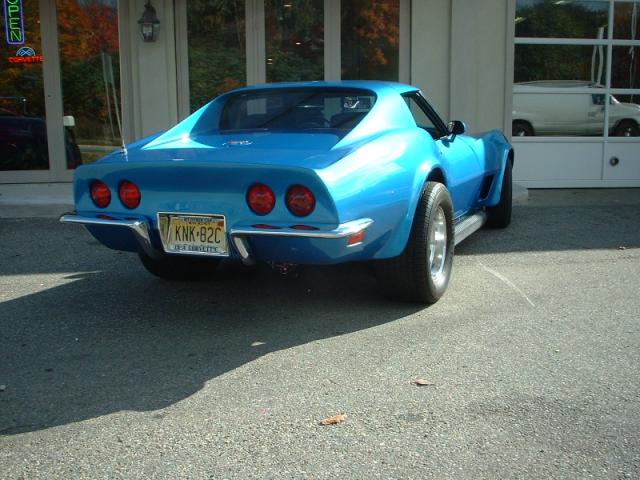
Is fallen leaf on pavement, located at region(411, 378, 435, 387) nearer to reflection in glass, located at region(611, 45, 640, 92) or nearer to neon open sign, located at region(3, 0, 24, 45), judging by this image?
reflection in glass, located at region(611, 45, 640, 92)

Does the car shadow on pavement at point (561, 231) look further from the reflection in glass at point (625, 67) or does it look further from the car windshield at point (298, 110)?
the reflection in glass at point (625, 67)

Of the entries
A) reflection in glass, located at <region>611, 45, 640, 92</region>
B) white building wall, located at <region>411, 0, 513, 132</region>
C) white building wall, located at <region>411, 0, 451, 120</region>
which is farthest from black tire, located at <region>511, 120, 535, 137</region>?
reflection in glass, located at <region>611, 45, 640, 92</region>

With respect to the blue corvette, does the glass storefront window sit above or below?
above

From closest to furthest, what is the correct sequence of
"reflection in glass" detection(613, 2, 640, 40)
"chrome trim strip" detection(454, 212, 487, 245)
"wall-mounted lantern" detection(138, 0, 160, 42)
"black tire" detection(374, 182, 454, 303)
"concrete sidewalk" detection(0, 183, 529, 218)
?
"black tire" detection(374, 182, 454, 303) < "chrome trim strip" detection(454, 212, 487, 245) < "concrete sidewalk" detection(0, 183, 529, 218) < "wall-mounted lantern" detection(138, 0, 160, 42) < "reflection in glass" detection(613, 2, 640, 40)

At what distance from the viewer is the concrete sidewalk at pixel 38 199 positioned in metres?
8.55

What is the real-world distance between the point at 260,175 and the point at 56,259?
3111 millimetres

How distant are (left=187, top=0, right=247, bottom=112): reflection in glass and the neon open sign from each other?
223 centimetres

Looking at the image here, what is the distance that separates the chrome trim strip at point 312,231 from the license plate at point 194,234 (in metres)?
0.12

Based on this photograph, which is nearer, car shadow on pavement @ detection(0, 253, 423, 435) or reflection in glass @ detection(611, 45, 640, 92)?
car shadow on pavement @ detection(0, 253, 423, 435)

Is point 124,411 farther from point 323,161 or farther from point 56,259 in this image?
point 56,259

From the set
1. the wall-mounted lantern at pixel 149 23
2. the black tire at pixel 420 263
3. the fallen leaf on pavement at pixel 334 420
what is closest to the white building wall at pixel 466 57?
the wall-mounted lantern at pixel 149 23

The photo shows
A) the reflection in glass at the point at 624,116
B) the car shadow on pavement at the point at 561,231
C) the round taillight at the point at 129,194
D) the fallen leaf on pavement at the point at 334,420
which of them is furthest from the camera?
the reflection in glass at the point at 624,116

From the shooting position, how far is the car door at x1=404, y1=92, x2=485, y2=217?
212 inches

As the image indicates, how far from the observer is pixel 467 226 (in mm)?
5781
